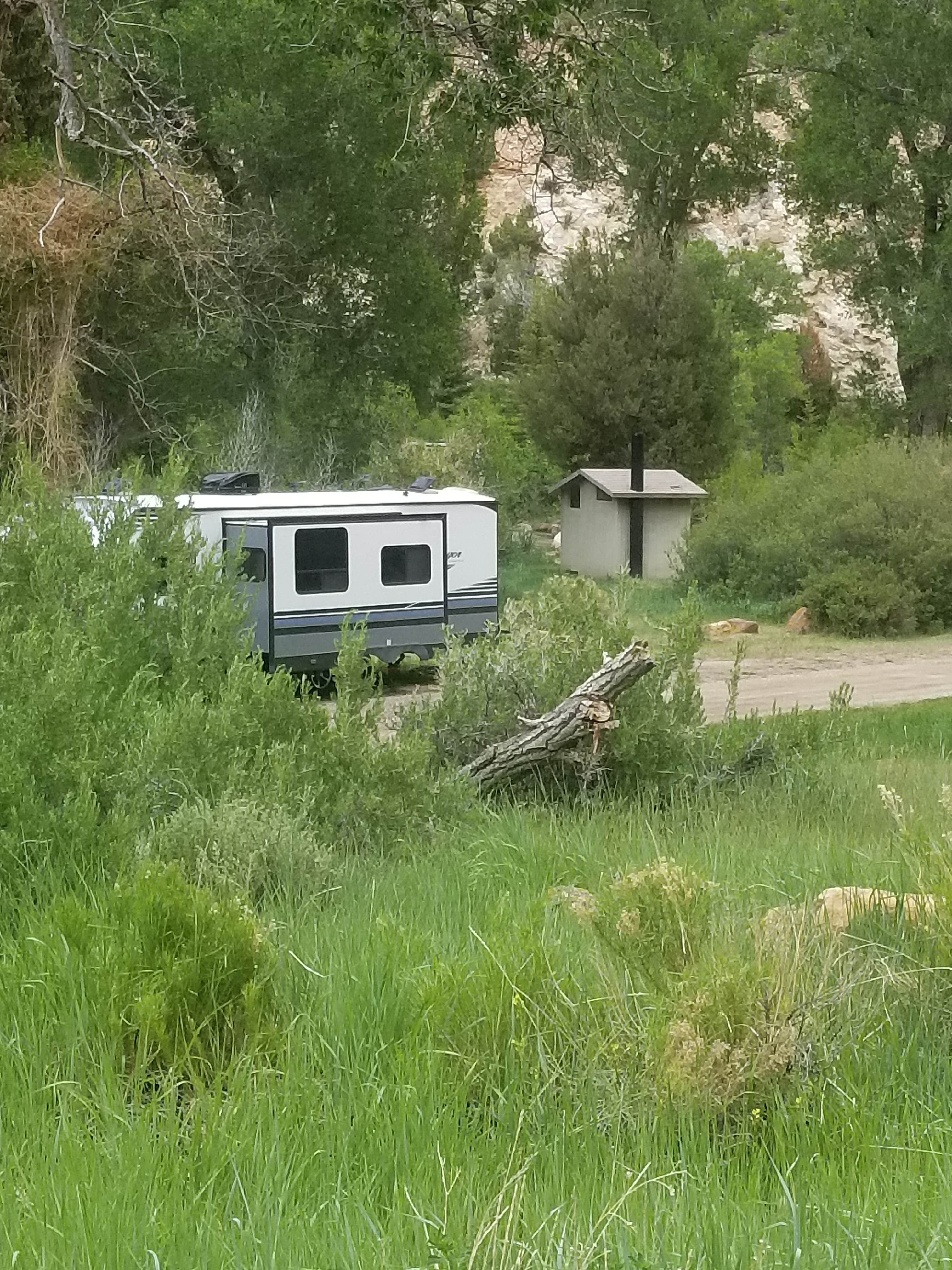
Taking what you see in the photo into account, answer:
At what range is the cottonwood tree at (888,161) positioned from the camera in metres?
28.2

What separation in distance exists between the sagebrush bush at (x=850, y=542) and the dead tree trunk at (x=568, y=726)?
14454mm

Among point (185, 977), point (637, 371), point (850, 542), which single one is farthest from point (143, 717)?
point (637, 371)

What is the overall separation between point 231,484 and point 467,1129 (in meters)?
14.0

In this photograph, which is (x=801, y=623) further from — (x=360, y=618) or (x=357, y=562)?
(x=360, y=618)

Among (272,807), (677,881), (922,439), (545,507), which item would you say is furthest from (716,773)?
(545,507)

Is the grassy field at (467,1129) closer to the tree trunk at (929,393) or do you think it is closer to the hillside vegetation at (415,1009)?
the hillside vegetation at (415,1009)

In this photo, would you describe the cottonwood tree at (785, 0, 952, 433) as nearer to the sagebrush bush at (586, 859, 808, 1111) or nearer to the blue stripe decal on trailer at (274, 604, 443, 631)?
the blue stripe decal on trailer at (274, 604, 443, 631)

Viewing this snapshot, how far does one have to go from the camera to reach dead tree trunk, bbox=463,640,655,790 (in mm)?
7102

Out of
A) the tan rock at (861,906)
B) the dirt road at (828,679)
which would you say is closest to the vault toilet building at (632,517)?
the dirt road at (828,679)

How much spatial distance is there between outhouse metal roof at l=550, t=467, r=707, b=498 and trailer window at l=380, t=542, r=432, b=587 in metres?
14.0

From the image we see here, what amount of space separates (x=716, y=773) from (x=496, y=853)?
226cm

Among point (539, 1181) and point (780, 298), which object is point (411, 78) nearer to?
point (539, 1181)

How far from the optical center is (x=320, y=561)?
15.9m

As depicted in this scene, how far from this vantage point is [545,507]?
36.2 m
